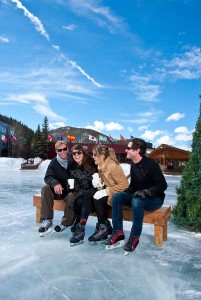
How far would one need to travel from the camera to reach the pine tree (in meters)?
4.37

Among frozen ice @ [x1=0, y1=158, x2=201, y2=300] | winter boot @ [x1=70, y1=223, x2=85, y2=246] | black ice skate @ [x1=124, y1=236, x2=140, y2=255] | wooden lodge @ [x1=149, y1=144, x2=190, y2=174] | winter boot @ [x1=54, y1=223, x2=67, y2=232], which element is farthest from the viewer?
wooden lodge @ [x1=149, y1=144, x2=190, y2=174]

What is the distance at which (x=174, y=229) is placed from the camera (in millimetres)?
4730

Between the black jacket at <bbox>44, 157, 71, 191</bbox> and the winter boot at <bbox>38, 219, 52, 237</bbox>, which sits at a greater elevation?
the black jacket at <bbox>44, 157, 71, 191</bbox>

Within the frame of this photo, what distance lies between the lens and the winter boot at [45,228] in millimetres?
4176

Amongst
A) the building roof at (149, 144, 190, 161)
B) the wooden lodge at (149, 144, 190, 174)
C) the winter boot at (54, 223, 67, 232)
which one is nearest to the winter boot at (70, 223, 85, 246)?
the winter boot at (54, 223, 67, 232)

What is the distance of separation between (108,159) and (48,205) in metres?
1.20

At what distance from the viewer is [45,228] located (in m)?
4.22

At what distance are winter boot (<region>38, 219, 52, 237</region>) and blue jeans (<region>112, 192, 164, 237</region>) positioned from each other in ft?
3.60

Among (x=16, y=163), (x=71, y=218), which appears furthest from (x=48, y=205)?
(x=16, y=163)

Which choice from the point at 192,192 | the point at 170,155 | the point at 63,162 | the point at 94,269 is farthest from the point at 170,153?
the point at 94,269

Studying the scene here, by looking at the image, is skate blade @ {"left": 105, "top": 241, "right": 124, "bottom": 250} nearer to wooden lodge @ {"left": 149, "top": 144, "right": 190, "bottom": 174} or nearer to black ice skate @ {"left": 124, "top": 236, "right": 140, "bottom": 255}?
black ice skate @ {"left": 124, "top": 236, "right": 140, "bottom": 255}

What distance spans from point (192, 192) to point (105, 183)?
1423 mm

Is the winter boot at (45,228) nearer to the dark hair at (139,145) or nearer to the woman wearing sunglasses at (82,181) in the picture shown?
the woman wearing sunglasses at (82,181)

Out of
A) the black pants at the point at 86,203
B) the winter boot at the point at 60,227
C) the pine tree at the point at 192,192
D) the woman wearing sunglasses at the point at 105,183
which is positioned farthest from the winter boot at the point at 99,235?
the pine tree at the point at 192,192
